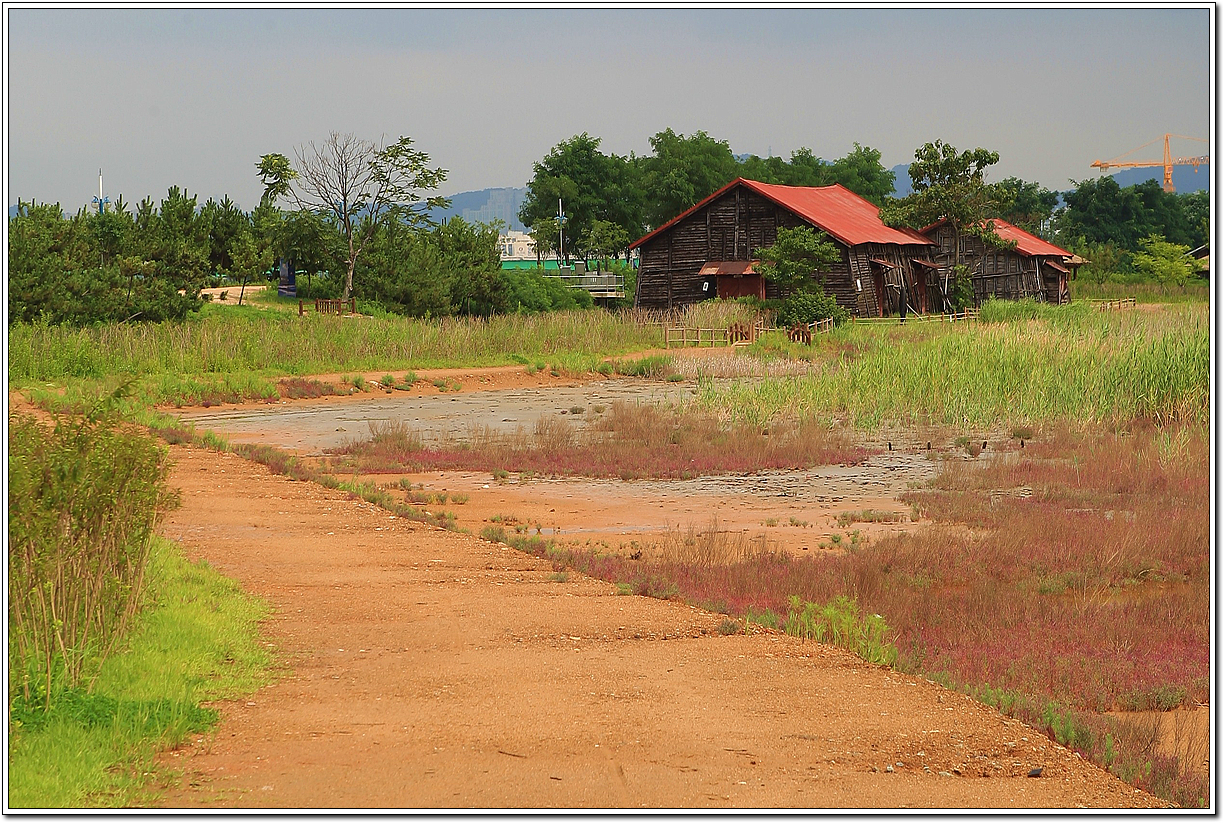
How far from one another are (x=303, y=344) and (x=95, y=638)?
87.2ft

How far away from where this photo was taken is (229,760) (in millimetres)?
5695

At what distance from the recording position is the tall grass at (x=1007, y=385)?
821 inches

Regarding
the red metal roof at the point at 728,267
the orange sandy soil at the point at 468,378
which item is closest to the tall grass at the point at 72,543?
the orange sandy soil at the point at 468,378

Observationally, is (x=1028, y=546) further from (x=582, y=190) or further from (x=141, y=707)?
(x=582, y=190)

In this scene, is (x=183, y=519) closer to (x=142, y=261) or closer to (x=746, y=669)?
(x=746, y=669)

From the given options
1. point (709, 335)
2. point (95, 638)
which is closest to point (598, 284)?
point (709, 335)

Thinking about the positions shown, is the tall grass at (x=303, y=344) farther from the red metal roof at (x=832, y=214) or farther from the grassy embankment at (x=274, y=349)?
the red metal roof at (x=832, y=214)

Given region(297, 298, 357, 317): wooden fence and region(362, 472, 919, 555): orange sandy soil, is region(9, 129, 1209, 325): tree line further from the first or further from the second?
region(362, 472, 919, 555): orange sandy soil

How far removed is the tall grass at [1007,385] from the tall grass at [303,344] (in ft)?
39.5

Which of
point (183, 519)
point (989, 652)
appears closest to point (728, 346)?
point (183, 519)

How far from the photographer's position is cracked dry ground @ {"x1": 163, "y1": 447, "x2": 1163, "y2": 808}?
5.48 m

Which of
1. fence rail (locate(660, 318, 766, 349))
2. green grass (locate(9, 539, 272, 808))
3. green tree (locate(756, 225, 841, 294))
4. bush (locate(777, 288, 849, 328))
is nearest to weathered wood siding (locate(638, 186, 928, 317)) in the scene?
green tree (locate(756, 225, 841, 294))

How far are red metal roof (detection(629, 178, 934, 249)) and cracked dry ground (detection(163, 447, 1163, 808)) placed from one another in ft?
137

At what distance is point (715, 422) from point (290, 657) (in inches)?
586
